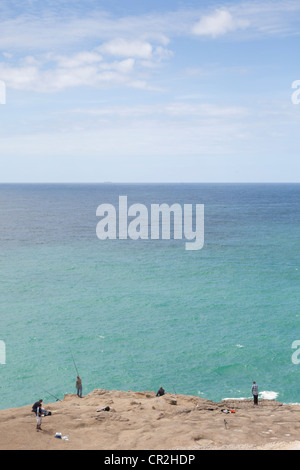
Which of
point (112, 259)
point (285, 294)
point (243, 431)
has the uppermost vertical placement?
point (112, 259)

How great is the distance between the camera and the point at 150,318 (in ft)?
156

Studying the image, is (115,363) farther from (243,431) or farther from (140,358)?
(243,431)

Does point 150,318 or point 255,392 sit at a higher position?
point 150,318

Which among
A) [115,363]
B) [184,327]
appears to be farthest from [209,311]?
[115,363]

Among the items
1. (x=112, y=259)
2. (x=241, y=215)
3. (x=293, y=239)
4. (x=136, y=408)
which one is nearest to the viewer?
(x=136, y=408)

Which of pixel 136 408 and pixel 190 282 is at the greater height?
pixel 190 282

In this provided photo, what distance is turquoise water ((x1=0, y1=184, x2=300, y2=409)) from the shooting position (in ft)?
117

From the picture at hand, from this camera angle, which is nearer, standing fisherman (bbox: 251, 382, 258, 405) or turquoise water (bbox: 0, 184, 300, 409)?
standing fisherman (bbox: 251, 382, 258, 405)

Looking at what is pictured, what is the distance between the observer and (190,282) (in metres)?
60.3

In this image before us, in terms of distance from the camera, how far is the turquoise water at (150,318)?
35594 millimetres

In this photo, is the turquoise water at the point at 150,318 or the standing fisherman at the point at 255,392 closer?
the standing fisherman at the point at 255,392

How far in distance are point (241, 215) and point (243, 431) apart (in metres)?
121

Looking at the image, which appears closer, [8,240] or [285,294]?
[285,294]
